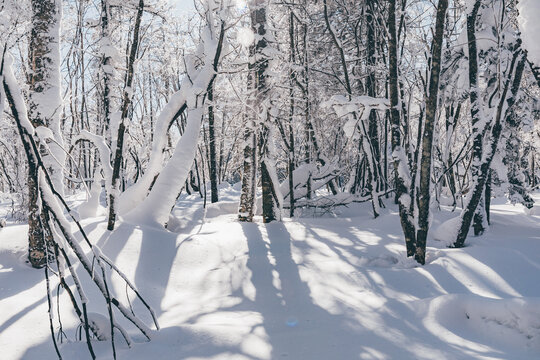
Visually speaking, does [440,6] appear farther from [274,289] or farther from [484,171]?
[274,289]

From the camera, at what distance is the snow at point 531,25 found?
139 inches

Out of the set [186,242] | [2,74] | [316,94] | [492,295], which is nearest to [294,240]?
[186,242]

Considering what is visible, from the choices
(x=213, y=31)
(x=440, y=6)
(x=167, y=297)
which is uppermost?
(x=213, y=31)

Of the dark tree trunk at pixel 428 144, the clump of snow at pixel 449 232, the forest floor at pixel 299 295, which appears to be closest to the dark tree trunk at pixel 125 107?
the forest floor at pixel 299 295

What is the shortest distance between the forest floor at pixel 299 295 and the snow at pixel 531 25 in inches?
93.1

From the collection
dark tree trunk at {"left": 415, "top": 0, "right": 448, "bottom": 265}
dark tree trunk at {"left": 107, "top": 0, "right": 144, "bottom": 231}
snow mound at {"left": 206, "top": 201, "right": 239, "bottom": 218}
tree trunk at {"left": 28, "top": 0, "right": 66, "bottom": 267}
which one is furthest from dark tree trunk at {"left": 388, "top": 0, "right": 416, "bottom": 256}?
snow mound at {"left": 206, "top": 201, "right": 239, "bottom": 218}

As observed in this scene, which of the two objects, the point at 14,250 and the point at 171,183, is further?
the point at 171,183

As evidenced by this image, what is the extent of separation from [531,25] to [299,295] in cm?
373

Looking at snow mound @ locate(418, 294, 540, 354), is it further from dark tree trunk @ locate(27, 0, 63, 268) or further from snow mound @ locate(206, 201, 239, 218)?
snow mound @ locate(206, 201, 239, 218)

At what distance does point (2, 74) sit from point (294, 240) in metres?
6.11

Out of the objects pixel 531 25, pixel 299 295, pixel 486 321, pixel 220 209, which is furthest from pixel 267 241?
pixel 220 209

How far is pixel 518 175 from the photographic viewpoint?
1027 centimetres

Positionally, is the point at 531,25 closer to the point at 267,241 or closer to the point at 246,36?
the point at 267,241

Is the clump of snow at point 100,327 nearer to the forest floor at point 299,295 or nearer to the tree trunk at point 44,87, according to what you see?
the forest floor at point 299,295
